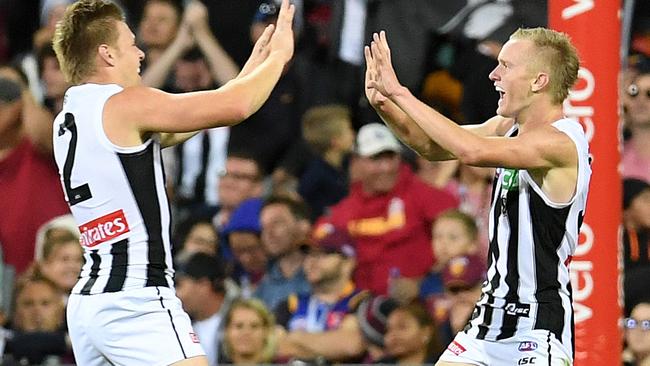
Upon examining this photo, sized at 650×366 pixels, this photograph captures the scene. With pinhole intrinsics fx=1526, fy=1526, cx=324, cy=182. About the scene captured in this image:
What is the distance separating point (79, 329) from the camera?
5.75m

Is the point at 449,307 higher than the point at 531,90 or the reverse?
the reverse

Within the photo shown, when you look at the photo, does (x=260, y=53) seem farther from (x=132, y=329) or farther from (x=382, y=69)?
(x=132, y=329)

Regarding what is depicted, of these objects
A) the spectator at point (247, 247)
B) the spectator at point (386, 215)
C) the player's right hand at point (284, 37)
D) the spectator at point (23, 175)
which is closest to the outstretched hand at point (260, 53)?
the player's right hand at point (284, 37)

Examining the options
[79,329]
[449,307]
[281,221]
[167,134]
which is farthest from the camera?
[281,221]

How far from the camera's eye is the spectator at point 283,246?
30.5 feet

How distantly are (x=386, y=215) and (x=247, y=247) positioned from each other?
0.94 metres

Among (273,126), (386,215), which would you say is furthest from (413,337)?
(273,126)

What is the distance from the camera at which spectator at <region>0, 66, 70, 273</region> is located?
9.95 m

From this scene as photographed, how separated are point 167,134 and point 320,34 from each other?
4.49m

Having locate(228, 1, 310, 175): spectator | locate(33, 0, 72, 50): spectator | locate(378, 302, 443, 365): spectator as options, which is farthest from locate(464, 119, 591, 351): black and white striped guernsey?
locate(33, 0, 72, 50): spectator

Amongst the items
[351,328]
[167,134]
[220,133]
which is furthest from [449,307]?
[167,134]

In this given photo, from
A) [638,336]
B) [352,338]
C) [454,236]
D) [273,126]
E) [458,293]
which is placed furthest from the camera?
[273,126]

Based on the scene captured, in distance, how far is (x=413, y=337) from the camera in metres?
8.59

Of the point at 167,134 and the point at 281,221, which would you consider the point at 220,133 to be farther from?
the point at 167,134
